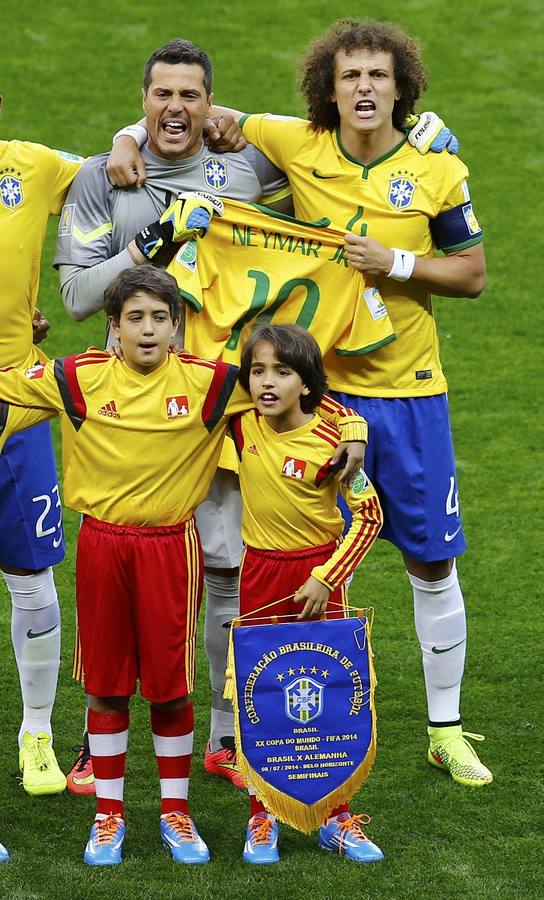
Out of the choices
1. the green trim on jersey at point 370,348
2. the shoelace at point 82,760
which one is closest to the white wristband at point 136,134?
the green trim on jersey at point 370,348

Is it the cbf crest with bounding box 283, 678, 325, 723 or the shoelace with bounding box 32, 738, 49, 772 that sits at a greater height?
the cbf crest with bounding box 283, 678, 325, 723

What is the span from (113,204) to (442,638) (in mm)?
1826

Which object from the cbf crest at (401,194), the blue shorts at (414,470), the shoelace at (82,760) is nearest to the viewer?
the cbf crest at (401,194)

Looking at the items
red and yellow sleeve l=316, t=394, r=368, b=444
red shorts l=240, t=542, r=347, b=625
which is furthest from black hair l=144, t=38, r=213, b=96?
red shorts l=240, t=542, r=347, b=625

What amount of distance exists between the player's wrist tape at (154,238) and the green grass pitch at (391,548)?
69.1 inches

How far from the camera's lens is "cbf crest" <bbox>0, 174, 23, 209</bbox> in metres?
4.73

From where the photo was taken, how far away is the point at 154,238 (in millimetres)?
4449

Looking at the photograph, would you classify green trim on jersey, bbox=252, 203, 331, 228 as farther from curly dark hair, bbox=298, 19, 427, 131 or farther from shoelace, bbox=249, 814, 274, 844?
shoelace, bbox=249, 814, 274, 844

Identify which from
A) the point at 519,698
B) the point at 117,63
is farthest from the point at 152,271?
the point at 117,63

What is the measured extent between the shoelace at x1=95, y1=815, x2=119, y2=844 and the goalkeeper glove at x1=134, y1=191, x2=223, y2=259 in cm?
166

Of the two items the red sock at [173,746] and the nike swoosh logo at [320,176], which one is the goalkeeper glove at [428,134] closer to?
the nike swoosh logo at [320,176]

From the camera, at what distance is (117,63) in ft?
42.0

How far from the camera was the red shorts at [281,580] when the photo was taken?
4418 mm

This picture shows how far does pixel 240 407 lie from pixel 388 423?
0.64 meters
